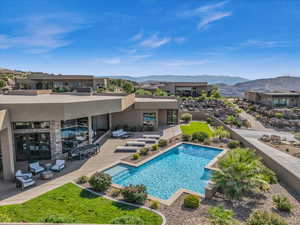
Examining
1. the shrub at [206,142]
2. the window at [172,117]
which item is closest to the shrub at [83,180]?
the shrub at [206,142]

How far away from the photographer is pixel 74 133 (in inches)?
600

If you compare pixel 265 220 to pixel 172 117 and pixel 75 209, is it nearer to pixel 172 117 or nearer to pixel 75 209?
pixel 75 209

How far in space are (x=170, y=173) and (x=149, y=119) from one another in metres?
11.9

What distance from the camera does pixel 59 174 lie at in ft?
38.3

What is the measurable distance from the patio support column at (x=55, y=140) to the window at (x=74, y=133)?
519mm

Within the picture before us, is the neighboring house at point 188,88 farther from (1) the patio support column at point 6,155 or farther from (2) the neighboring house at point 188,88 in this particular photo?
(1) the patio support column at point 6,155

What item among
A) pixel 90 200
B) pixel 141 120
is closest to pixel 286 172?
pixel 90 200

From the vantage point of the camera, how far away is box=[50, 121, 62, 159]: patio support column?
13250mm

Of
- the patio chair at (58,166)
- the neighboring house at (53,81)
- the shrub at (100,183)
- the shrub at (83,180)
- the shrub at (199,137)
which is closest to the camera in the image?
the shrub at (100,183)

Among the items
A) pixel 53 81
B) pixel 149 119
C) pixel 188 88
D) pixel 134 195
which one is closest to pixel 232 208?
pixel 134 195

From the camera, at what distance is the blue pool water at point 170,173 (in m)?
10.8

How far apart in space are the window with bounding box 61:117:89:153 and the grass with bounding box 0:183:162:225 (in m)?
5.66

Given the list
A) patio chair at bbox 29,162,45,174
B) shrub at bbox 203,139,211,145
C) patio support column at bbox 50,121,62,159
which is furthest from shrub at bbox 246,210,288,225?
patio support column at bbox 50,121,62,159

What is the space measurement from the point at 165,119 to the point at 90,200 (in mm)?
18785
